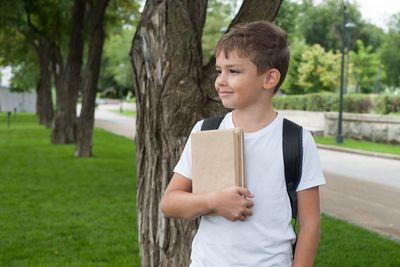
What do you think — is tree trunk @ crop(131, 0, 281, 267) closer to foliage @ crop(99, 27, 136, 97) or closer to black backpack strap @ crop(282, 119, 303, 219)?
black backpack strap @ crop(282, 119, 303, 219)

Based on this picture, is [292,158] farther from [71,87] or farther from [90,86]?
[71,87]

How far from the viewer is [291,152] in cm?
213

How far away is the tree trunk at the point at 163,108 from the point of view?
13.5 feet

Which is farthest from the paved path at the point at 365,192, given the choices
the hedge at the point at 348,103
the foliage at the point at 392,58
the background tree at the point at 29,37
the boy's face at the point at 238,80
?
the foliage at the point at 392,58

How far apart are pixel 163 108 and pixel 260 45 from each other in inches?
80.9

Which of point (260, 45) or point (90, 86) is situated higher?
point (260, 45)

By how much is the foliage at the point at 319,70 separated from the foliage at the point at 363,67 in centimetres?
1051

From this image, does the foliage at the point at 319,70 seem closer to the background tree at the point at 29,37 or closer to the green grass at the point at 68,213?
the background tree at the point at 29,37

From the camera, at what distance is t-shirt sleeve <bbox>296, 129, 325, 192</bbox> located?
2.14 meters

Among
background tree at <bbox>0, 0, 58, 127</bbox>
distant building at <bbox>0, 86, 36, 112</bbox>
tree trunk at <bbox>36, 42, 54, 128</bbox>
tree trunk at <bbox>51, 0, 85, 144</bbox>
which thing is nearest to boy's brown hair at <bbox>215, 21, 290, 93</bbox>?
background tree at <bbox>0, 0, 58, 127</bbox>

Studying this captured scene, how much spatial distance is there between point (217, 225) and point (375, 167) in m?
15.9

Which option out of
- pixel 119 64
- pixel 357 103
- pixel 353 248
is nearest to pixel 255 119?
pixel 353 248

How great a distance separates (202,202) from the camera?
212 centimetres

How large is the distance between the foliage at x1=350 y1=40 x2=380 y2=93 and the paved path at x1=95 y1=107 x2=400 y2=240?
152 ft
